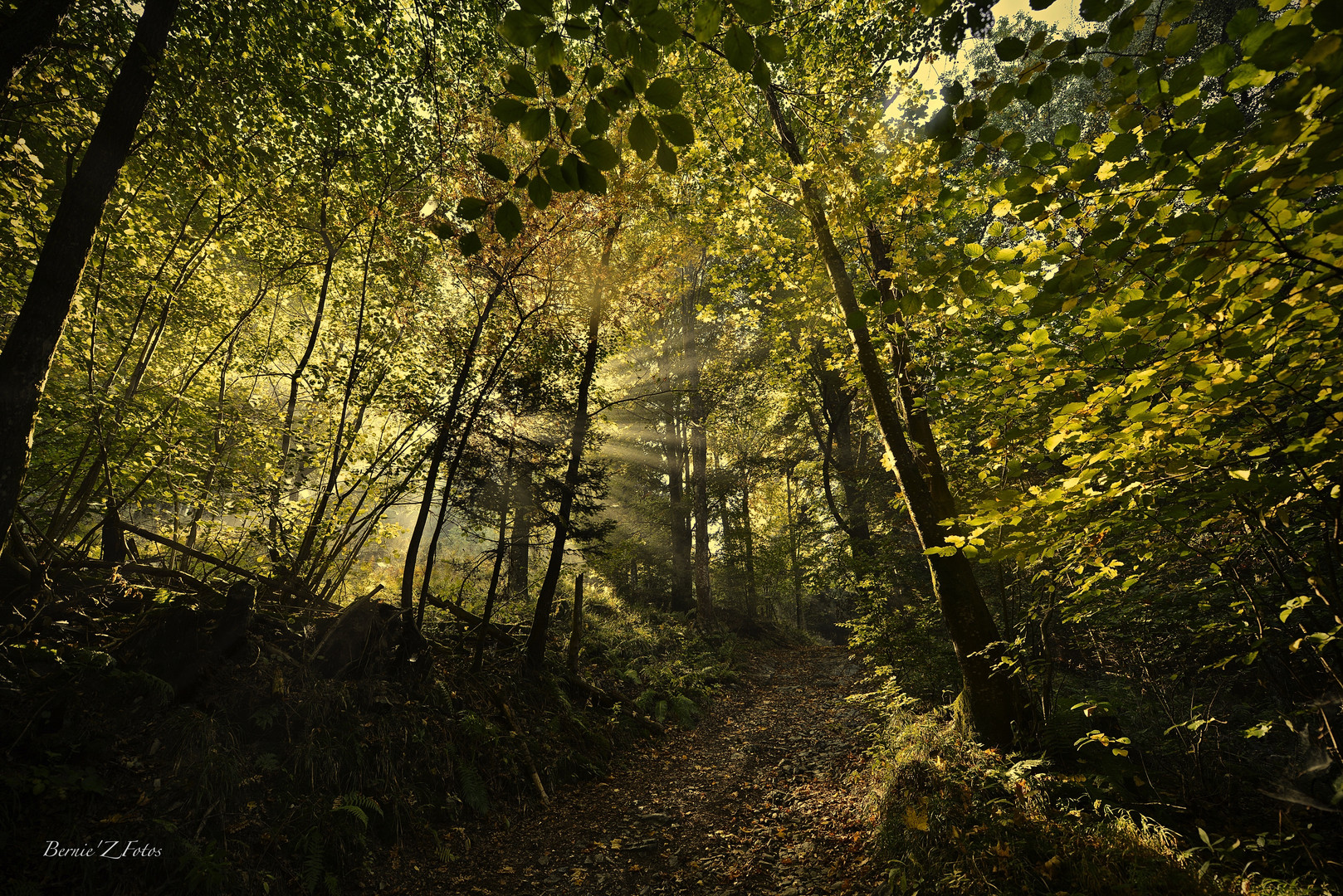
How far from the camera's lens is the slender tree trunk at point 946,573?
4961mm

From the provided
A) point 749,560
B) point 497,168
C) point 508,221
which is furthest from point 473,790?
point 749,560

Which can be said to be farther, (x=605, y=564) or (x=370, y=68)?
(x=605, y=564)

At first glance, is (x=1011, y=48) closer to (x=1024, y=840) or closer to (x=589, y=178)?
(x=589, y=178)

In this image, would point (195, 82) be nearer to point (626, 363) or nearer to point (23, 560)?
point (23, 560)

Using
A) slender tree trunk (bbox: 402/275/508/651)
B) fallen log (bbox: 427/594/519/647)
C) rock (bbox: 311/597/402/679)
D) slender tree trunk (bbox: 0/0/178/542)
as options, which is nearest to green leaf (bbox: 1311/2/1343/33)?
slender tree trunk (bbox: 0/0/178/542)

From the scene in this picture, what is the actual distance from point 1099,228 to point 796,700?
33.5 feet

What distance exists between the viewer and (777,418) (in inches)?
651

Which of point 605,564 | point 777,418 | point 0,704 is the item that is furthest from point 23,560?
point 777,418

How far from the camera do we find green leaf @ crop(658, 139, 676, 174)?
1.37 meters

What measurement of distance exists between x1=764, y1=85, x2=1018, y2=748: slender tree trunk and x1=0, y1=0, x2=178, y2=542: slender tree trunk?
553 cm

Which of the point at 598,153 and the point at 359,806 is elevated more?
the point at 598,153

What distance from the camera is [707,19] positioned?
1.38 metres

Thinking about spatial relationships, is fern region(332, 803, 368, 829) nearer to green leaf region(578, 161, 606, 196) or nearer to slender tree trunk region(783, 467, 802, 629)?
green leaf region(578, 161, 606, 196)

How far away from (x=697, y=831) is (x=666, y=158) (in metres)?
6.31
